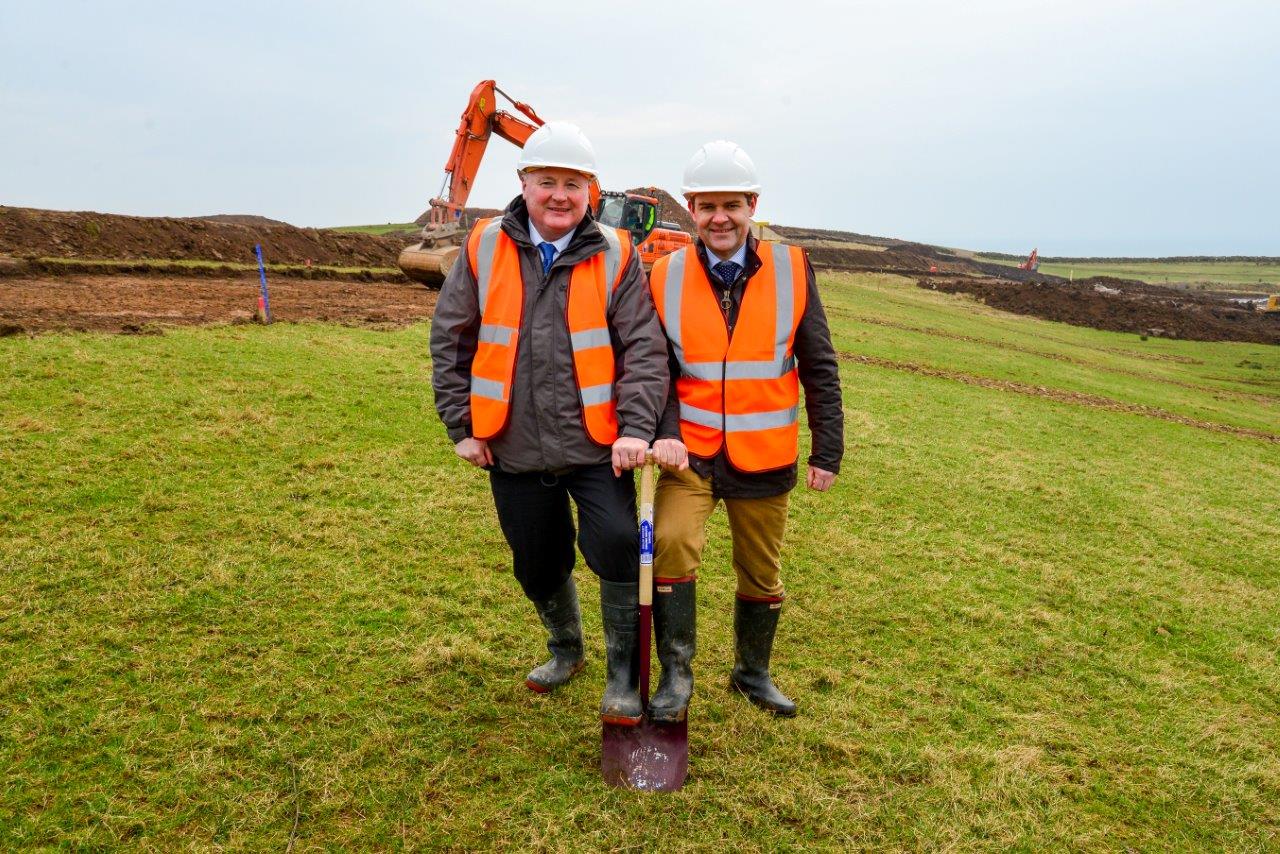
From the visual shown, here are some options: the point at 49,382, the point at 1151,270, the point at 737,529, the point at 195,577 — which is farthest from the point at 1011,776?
the point at 1151,270

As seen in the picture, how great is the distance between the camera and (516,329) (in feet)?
9.33

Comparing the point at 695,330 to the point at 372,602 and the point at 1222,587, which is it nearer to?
the point at 372,602

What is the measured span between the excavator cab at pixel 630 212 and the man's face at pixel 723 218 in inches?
613

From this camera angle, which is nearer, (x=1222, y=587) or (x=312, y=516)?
(x=312, y=516)

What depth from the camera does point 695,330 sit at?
119 inches

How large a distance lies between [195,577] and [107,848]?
1.90m

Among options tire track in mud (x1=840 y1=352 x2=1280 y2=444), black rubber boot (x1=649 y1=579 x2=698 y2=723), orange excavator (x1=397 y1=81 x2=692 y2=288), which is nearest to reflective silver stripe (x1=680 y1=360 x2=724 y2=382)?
black rubber boot (x1=649 y1=579 x2=698 y2=723)

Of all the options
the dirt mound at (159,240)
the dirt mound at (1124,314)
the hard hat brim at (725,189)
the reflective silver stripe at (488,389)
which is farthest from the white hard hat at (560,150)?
the dirt mound at (1124,314)

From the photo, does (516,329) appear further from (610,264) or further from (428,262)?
(428,262)

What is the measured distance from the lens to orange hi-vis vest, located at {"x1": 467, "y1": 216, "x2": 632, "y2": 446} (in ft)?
9.32

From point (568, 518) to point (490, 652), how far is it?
3.49ft

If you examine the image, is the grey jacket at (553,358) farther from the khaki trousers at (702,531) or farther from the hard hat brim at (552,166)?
the khaki trousers at (702,531)

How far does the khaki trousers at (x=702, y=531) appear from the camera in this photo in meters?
2.96

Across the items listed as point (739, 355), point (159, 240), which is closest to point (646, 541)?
point (739, 355)
